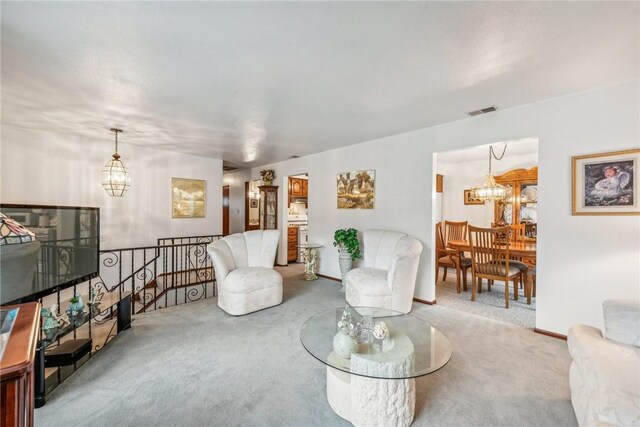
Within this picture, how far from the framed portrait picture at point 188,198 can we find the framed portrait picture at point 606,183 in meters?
5.82

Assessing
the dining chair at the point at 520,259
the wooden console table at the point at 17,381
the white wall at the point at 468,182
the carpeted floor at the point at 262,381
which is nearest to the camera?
the wooden console table at the point at 17,381

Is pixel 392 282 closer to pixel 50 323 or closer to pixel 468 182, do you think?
pixel 50 323

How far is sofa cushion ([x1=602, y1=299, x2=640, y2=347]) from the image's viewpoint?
1.44 metres

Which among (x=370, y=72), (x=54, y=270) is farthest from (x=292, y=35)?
(x=54, y=270)

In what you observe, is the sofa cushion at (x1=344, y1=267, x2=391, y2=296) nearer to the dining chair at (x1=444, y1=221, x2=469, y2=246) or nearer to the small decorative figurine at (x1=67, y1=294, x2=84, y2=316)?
the dining chair at (x1=444, y1=221, x2=469, y2=246)

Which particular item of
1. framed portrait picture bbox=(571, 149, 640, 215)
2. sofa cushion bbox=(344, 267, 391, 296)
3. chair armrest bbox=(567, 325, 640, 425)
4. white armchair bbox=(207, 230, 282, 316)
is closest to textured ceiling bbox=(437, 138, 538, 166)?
framed portrait picture bbox=(571, 149, 640, 215)

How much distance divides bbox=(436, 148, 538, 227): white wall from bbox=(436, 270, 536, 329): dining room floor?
2.03m

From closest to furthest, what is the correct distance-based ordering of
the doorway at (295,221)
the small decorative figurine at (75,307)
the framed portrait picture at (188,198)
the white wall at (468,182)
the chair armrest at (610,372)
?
the chair armrest at (610,372), the small decorative figurine at (75,307), the framed portrait picture at (188,198), the white wall at (468,182), the doorway at (295,221)

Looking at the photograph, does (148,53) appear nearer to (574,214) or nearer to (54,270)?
(54,270)

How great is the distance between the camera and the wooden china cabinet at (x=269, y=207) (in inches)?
246

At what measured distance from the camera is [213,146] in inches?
186

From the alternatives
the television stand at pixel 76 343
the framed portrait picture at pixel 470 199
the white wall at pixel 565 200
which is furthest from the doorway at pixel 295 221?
the television stand at pixel 76 343

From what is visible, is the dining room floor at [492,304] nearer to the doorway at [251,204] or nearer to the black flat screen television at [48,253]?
the black flat screen television at [48,253]

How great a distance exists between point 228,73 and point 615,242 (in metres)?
3.73
